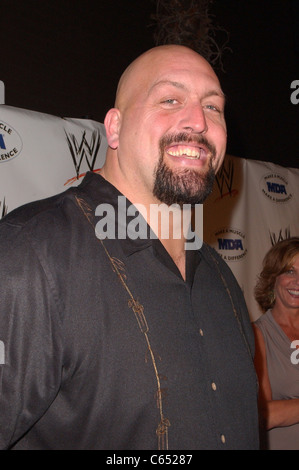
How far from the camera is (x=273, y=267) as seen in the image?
237 centimetres

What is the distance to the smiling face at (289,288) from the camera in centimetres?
226

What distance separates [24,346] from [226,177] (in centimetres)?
208

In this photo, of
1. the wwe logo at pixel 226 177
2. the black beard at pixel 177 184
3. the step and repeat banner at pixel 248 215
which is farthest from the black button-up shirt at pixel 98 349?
the wwe logo at pixel 226 177

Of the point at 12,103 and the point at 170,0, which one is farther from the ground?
the point at 170,0

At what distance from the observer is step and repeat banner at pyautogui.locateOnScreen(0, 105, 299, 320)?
5.64 ft

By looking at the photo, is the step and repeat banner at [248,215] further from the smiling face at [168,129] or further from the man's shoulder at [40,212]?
the man's shoulder at [40,212]

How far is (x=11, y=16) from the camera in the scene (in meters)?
2.11

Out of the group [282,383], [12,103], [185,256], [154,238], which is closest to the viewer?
[154,238]

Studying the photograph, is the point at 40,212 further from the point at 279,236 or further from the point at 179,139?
the point at 279,236

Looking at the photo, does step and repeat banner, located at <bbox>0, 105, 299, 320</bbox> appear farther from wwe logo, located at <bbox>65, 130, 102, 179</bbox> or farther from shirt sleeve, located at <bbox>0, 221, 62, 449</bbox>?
shirt sleeve, located at <bbox>0, 221, 62, 449</bbox>

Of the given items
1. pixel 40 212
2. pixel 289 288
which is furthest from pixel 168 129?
pixel 289 288

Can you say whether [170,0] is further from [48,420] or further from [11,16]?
[48,420]
